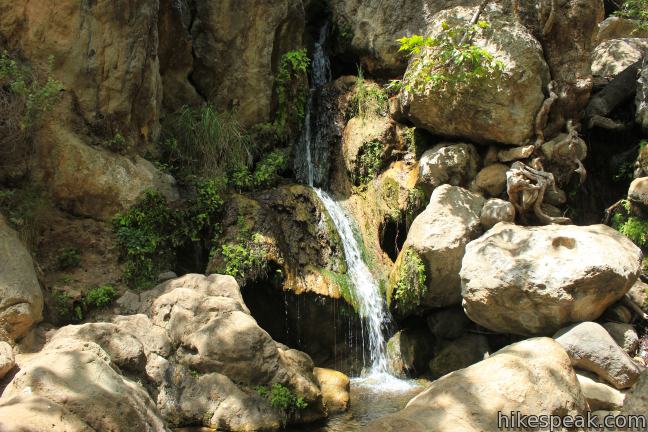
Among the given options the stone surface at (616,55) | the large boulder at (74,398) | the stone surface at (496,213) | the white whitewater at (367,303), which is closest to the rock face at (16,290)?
the large boulder at (74,398)

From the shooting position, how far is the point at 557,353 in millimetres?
4957

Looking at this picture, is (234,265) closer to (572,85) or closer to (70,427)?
(70,427)

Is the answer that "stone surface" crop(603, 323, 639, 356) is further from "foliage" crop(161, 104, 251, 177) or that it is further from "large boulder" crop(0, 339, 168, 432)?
"foliage" crop(161, 104, 251, 177)

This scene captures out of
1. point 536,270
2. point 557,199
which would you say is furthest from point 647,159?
point 536,270

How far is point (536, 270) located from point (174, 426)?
4.33 meters

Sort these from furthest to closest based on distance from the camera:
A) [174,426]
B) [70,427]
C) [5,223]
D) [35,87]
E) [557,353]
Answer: [35,87], [5,223], [174,426], [557,353], [70,427]

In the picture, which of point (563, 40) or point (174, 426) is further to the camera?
point (563, 40)

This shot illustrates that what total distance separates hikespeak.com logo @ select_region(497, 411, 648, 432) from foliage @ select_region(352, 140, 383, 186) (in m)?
5.73

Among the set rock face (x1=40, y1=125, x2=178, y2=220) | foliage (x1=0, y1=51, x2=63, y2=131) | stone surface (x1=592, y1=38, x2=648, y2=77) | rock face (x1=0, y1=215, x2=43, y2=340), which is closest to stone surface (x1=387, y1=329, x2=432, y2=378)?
rock face (x1=40, y1=125, x2=178, y2=220)

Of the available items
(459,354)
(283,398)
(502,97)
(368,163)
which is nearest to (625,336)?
(459,354)

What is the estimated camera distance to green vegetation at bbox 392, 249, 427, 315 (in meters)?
7.84

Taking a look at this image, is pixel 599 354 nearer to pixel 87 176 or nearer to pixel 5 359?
pixel 5 359

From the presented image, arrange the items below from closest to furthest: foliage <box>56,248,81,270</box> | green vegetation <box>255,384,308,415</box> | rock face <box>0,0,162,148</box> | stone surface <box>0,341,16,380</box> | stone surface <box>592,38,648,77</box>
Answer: stone surface <box>0,341,16,380</box>, green vegetation <box>255,384,308,415</box>, foliage <box>56,248,81,270</box>, rock face <box>0,0,162,148</box>, stone surface <box>592,38,648,77</box>

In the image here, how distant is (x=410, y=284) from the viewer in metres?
7.89
